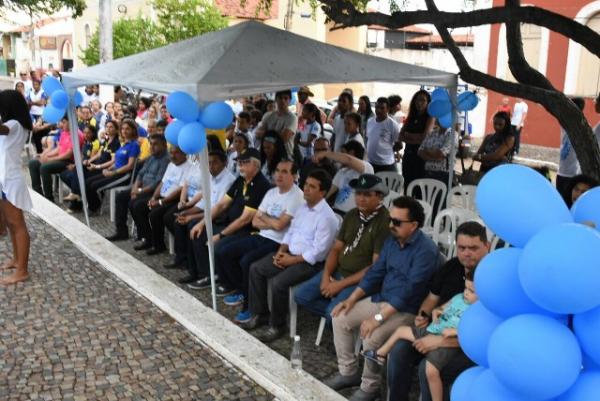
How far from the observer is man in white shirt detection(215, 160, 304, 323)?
16.1 ft

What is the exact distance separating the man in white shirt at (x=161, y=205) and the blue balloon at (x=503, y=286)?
4871 mm

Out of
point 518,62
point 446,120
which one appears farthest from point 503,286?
point 446,120

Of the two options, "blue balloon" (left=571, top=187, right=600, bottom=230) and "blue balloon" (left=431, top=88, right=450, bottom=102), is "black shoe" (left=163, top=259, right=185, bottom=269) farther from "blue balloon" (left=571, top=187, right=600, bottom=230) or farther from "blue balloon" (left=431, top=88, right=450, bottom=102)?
"blue balloon" (left=571, top=187, right=600, bottom=230)

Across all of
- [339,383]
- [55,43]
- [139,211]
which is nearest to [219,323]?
[339,383]

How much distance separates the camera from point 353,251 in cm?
423

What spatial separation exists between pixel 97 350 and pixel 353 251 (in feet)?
6.52

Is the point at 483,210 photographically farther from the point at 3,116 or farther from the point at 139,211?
the point at 139,211

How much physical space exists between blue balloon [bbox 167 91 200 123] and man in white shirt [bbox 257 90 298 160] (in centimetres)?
372

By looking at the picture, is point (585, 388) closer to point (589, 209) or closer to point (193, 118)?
point (589, 209)

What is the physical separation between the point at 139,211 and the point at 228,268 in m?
2.03

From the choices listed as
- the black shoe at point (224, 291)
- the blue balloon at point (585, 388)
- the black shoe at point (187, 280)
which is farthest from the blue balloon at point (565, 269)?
the black shoe at point (187, 280)

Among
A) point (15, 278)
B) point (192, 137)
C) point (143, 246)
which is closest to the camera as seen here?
point (192, 137)

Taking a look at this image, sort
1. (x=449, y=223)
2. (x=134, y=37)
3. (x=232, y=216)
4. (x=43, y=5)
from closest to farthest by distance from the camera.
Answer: (x=449, y=223), (x=232, y=216), (x=43, y=5), (x=134, y=37)

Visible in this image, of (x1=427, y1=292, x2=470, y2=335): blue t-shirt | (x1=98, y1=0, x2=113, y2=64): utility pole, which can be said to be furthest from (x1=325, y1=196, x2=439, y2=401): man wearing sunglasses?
(x1=98, y1=0, x2=113, y2=64): utility pole
